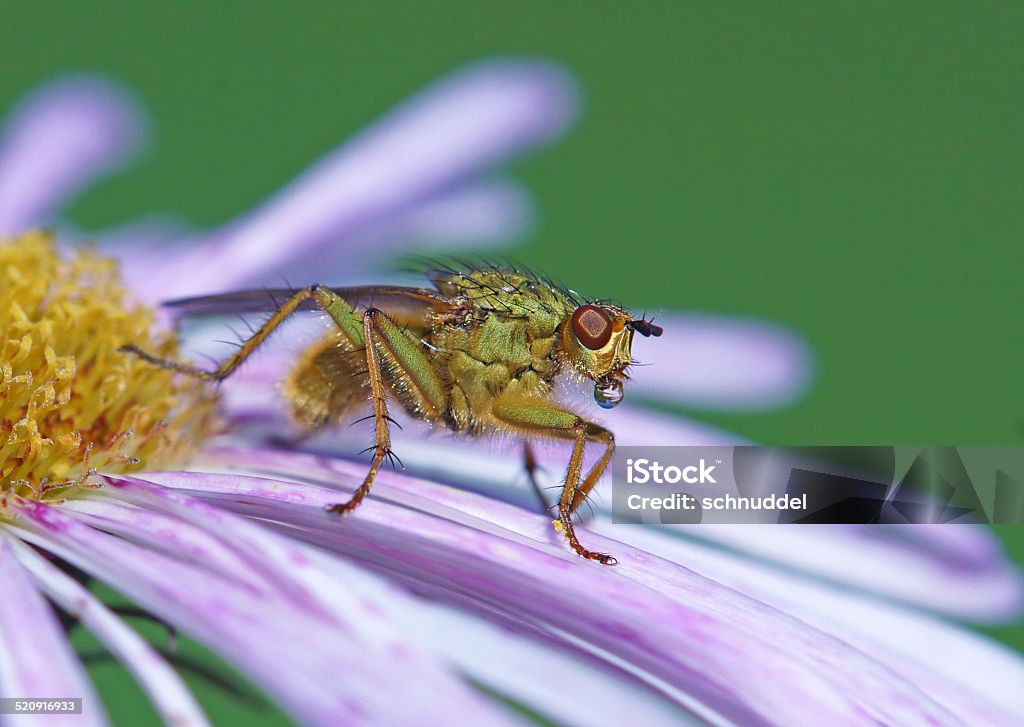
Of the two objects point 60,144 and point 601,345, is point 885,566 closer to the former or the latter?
point 601,345

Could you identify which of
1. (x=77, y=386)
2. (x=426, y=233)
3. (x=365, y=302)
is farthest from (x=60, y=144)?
(x=365, y=302)

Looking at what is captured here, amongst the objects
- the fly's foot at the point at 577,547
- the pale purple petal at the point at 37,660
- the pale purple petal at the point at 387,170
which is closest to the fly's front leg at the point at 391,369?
the fly's foot at the point at 577,547

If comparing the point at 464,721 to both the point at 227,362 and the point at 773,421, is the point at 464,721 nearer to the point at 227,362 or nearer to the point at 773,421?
the point at 227,362

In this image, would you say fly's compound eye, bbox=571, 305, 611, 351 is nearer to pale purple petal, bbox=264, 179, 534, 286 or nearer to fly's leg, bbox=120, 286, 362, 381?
fly's leg, bbox=120, 286, 362, 381

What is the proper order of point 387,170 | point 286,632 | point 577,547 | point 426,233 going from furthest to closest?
point 426,233, point 387,170, point 577,547, point 286,632

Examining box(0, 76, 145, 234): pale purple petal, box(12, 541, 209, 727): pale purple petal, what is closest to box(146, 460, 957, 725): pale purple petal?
box(12, 541, 209, 727): pale purple petal

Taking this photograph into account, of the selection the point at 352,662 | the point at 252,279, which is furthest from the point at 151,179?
the point at 352,662

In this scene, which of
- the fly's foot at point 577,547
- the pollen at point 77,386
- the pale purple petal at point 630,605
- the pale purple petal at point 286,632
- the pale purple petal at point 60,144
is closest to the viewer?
the pale purple petal at point 286,632

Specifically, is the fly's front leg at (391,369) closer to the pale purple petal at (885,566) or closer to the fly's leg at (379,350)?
the fly's leg at (379,350)
